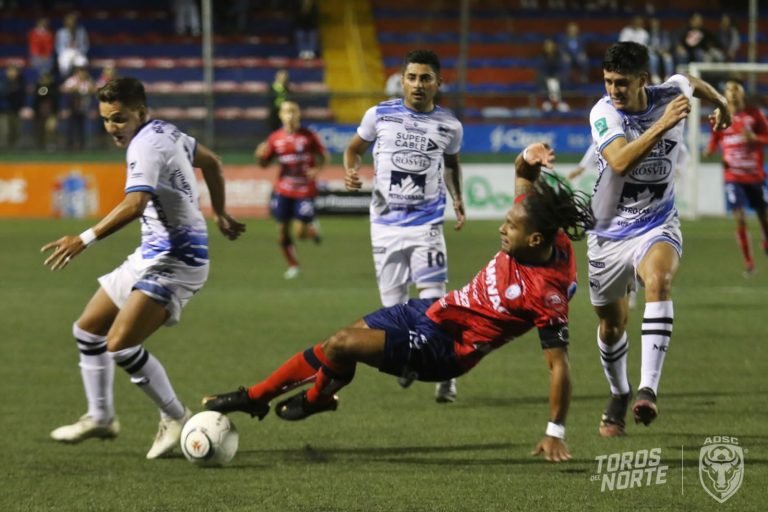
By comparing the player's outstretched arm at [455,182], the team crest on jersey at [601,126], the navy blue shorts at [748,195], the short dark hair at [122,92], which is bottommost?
the navy blue shorts at [748,195]

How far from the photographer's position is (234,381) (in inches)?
394

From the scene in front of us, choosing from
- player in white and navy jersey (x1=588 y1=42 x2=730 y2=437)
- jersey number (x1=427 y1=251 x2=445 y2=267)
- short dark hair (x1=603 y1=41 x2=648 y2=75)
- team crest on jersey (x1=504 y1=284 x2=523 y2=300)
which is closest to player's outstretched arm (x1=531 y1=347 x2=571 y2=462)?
team crest on jersey (x1=504 y1=284 x2=523 y2=300)

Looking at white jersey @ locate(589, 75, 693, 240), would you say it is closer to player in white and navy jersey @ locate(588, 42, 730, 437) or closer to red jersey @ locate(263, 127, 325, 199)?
player in white and navy jersey @ locate(588, 42, 730, 437)

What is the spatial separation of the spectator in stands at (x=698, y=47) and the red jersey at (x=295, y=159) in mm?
13137

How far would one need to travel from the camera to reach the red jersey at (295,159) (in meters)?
18.3

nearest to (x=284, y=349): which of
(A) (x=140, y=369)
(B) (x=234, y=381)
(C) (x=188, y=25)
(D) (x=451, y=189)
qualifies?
(B) (x=234, y=381)

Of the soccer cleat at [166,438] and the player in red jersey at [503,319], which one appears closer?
the player in red jersey at [503,319]

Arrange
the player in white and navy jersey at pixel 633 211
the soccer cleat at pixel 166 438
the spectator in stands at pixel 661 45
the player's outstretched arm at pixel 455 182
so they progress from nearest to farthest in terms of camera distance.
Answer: the player in white and navy jersey at pixel 633 211 < the soccer cleat at pixel 166 438 < the player's outstretched arm at pixel 455 182 < the spectator in stands at pixel 661 45

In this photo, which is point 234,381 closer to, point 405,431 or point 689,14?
point 405,431

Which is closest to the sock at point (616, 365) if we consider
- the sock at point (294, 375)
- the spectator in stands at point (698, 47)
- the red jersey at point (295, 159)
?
the sock at point (294, 375)

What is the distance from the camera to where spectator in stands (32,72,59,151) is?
87.3 ft

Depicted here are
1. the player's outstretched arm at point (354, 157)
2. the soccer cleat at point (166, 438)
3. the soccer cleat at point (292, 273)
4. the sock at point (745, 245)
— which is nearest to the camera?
the soccer cleat at point (166, 438)

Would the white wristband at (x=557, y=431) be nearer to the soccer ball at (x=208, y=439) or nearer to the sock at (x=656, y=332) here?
the sock at (x=656, y=332)

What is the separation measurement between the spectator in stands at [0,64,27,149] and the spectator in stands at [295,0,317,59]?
7.24 m
